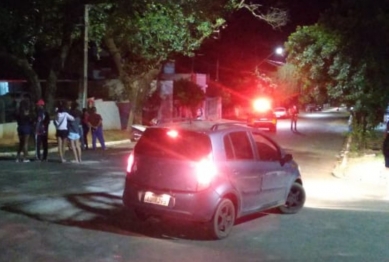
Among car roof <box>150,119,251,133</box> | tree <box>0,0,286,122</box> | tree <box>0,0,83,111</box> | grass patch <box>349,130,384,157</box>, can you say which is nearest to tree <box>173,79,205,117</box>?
tree <box>0,0,286,122</box>

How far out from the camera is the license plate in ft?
30.5

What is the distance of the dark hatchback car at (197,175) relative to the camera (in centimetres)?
917

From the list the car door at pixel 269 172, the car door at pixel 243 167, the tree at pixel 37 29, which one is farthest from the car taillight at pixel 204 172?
the tree at pixel 37 29

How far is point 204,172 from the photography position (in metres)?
9.15

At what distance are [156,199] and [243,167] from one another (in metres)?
1.39

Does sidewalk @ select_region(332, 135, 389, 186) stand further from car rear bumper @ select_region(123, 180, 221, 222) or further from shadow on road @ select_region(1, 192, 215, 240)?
car rear bumper @ select_region(123, 180, 221, 222)

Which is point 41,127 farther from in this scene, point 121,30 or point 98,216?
point 121,30

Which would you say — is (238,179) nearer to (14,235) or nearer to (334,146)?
(14,235)

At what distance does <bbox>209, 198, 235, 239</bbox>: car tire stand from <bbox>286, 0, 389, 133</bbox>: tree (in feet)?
54.1

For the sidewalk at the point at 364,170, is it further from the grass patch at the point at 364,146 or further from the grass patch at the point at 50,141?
the grass patch at the point at 50,141

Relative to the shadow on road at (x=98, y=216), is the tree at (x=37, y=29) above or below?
above

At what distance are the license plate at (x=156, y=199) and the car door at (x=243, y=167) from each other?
2.96 ft

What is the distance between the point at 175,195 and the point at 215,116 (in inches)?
1750

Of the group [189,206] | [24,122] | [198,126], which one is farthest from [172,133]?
[24,122]
